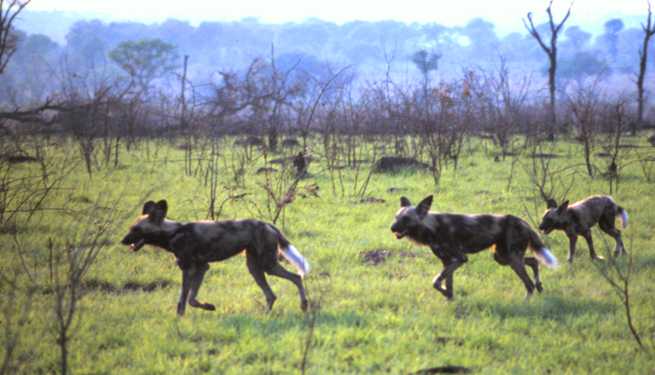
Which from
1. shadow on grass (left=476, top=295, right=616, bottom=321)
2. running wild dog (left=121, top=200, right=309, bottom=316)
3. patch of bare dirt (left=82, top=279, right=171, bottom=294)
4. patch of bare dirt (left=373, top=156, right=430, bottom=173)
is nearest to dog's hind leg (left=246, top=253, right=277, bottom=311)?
running wild dog (left=121, top=200, right=309, bottom=316)

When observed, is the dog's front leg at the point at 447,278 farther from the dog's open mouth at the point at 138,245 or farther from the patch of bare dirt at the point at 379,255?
the dog's open mouth at the point at 138,245

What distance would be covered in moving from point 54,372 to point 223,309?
172cm

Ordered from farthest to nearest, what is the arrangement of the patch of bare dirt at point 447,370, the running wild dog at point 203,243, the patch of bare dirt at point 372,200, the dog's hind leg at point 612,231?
1. the patch of bare dirt at point 372,200
2. the dog's hind leg at point 612,231
3. the running wild dog at point 203,243
4. the patch of bare dirt at point 447,370

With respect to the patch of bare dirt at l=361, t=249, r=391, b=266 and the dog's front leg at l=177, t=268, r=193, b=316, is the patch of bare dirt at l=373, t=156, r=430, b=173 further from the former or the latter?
the dog's front leg at l=177, t=268, r=193, b=316

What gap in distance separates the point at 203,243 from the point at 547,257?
3.40 meters

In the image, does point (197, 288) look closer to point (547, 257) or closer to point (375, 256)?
point (375, 256)

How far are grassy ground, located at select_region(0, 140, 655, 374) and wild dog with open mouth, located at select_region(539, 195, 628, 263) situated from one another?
266 millimetres

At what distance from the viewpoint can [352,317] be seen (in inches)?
218

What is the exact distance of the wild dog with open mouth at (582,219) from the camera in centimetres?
767

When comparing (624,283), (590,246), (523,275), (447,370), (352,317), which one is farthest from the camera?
(590,246)

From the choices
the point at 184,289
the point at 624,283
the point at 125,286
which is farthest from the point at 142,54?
the point at 624,283

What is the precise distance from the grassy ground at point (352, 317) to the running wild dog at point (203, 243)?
26cm

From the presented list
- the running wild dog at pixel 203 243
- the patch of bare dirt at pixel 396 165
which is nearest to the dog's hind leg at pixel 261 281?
the running wild dog at pixel 203 243

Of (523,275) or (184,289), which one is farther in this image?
(523,275)
